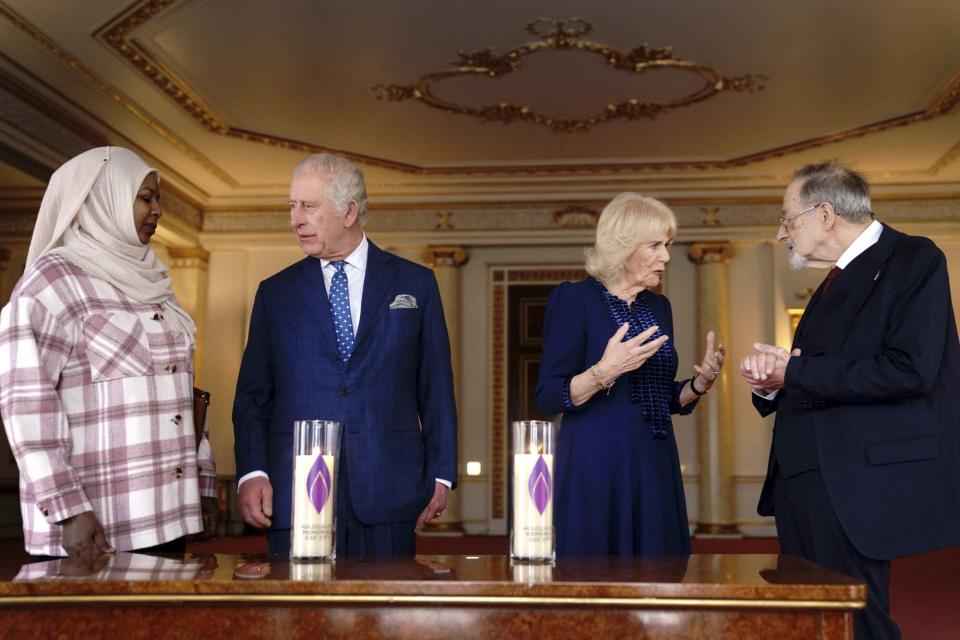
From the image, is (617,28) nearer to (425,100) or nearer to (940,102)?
(425,100)

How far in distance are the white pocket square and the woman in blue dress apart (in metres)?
0.39

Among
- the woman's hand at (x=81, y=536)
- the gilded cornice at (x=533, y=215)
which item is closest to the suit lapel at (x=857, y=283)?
the woman's hand at (x=81, y=536)

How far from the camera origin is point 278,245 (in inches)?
399

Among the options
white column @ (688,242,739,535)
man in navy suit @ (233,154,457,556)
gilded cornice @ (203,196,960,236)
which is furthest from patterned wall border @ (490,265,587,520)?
man in navy suit @ (233,154,457,556)

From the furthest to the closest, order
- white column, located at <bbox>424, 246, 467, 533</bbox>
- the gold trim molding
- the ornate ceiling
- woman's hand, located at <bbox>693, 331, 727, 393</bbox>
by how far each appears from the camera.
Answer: white column, located at <bbox>424, 246, 467, 533</bbox> < the gold trim molding < the ornate ceiling < woman's hand, located at <bbox>693, 331, 727, 393</bbox>

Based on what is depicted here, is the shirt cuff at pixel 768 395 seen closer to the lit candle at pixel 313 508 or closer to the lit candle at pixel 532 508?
the lit candle at pixel 532 508

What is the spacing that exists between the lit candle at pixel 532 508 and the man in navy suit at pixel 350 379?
0.79m

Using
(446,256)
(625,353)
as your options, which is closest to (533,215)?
(446,256)

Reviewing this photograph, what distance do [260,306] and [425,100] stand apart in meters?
5.09

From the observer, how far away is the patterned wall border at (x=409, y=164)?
5906 mm

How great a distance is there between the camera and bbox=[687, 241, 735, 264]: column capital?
9625mm

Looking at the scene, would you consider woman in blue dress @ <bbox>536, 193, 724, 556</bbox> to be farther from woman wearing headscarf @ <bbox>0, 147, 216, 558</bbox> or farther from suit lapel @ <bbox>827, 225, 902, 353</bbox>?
woman wearing headscarf @ <bbox>0, 147, 216, 558</bbox>

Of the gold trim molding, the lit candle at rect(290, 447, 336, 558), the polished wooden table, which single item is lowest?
the polished wooden table

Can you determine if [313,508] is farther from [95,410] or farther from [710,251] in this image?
[710,251]
